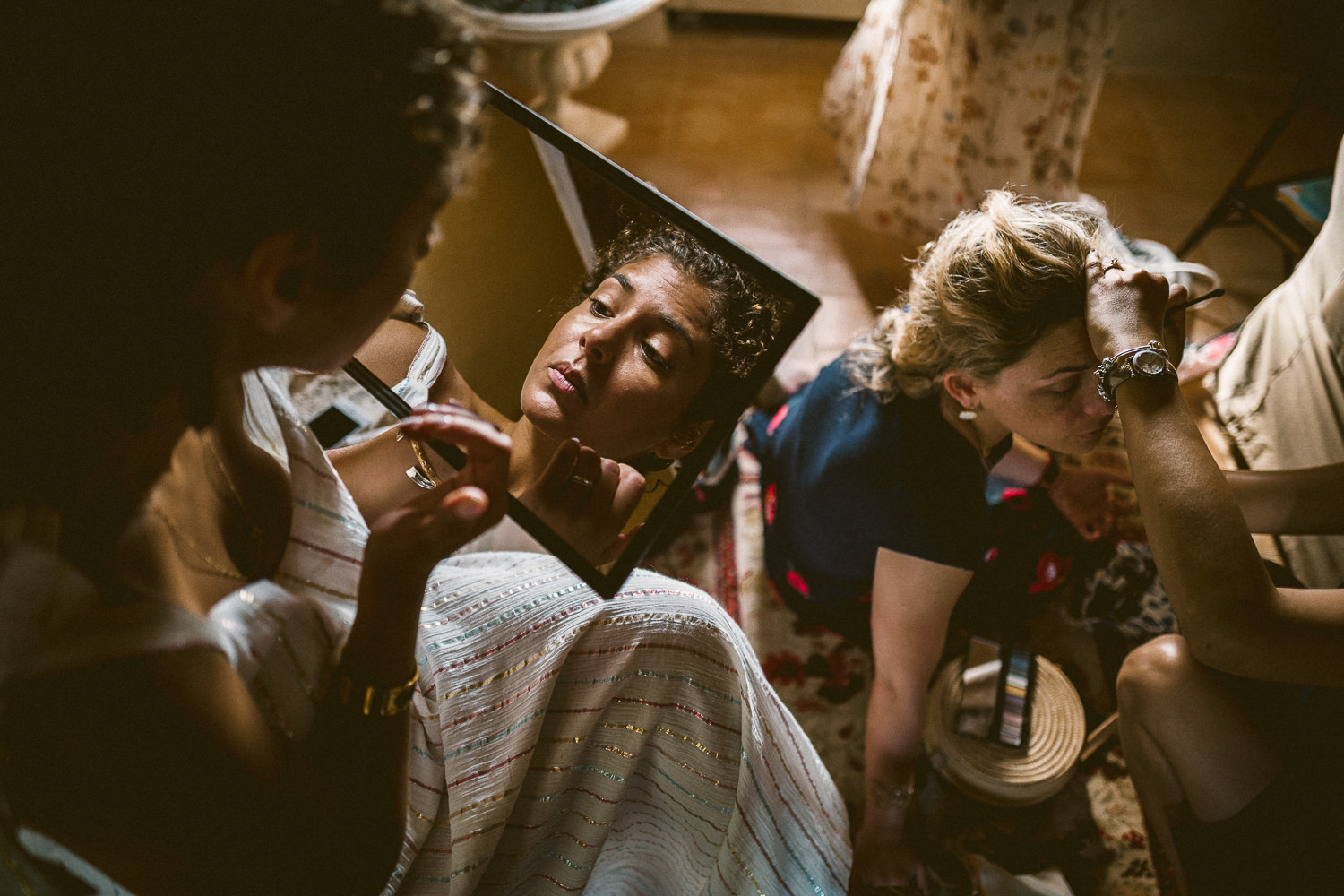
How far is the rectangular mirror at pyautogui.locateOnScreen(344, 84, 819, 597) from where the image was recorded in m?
0.65

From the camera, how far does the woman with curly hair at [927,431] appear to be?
3.50ft

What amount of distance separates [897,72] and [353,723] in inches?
85.9

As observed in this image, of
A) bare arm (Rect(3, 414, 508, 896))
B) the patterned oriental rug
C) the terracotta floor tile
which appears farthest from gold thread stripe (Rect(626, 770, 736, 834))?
the terracotta floor tile

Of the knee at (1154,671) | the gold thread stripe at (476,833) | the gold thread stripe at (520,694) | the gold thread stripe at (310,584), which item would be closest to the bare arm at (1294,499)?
the knee at (1154,671)

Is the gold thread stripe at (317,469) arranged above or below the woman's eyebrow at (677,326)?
below

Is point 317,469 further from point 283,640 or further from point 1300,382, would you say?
point 1300,382

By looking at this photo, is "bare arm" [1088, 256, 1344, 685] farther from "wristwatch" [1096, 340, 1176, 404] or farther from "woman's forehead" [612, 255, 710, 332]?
"woman's forehead" [612, 255, 710, 332]

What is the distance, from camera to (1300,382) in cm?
133

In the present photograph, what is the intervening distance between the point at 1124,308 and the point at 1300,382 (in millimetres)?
694

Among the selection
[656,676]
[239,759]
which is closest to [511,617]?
[656,676]

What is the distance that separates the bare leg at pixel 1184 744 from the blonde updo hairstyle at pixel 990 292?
53 cm

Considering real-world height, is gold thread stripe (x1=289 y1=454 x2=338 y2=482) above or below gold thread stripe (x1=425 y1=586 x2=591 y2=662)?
above

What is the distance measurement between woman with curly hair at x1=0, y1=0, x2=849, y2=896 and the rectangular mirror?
131 mm

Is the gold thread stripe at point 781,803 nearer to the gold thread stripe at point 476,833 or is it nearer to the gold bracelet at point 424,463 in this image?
the gold thread stripe at point 476,833
